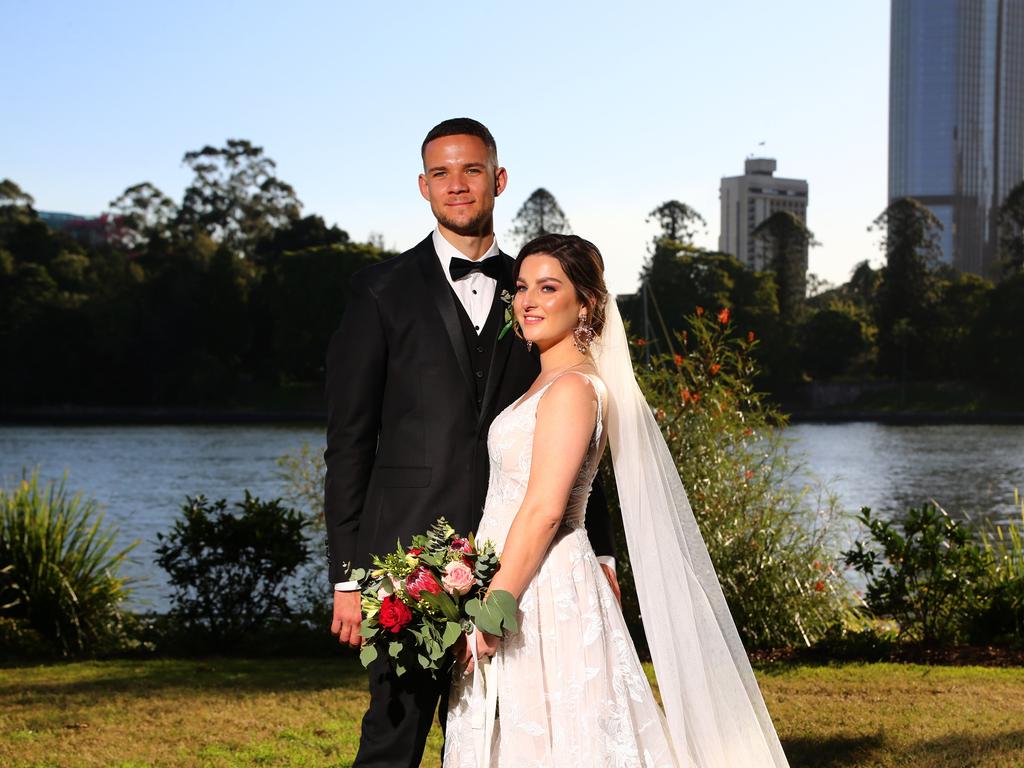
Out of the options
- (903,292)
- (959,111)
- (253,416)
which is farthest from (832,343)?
(959,111)

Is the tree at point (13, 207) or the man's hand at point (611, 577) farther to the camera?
the tree at point (13, 207)

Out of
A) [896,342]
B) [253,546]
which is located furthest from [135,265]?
[253,546]

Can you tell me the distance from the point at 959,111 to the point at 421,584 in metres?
149

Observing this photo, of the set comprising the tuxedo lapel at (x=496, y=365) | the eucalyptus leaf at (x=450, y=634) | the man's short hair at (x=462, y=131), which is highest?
the man's short hair at (x=462, y=131)

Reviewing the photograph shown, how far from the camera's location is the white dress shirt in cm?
321

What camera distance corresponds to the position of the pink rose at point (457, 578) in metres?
2.67

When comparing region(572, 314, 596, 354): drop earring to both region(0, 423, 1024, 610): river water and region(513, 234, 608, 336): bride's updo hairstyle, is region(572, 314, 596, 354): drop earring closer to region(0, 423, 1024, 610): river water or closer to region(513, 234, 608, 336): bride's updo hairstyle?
region(513, 234, 608, 336): bride's updo hairstyle

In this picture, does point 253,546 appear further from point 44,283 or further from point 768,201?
point 768,201

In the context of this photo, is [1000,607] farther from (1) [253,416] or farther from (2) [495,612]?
(1) [253,416]

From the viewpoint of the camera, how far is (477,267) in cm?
320

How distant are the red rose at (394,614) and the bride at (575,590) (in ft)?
0.63

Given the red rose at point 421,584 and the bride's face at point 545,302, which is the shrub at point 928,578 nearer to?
the bride's face at point 545,302

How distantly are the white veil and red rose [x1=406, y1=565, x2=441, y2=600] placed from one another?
2.02 ft

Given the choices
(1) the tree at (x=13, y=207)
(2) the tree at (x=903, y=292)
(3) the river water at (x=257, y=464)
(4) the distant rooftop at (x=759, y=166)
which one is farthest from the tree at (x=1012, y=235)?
(1) the tree at (x=13, y=207)
